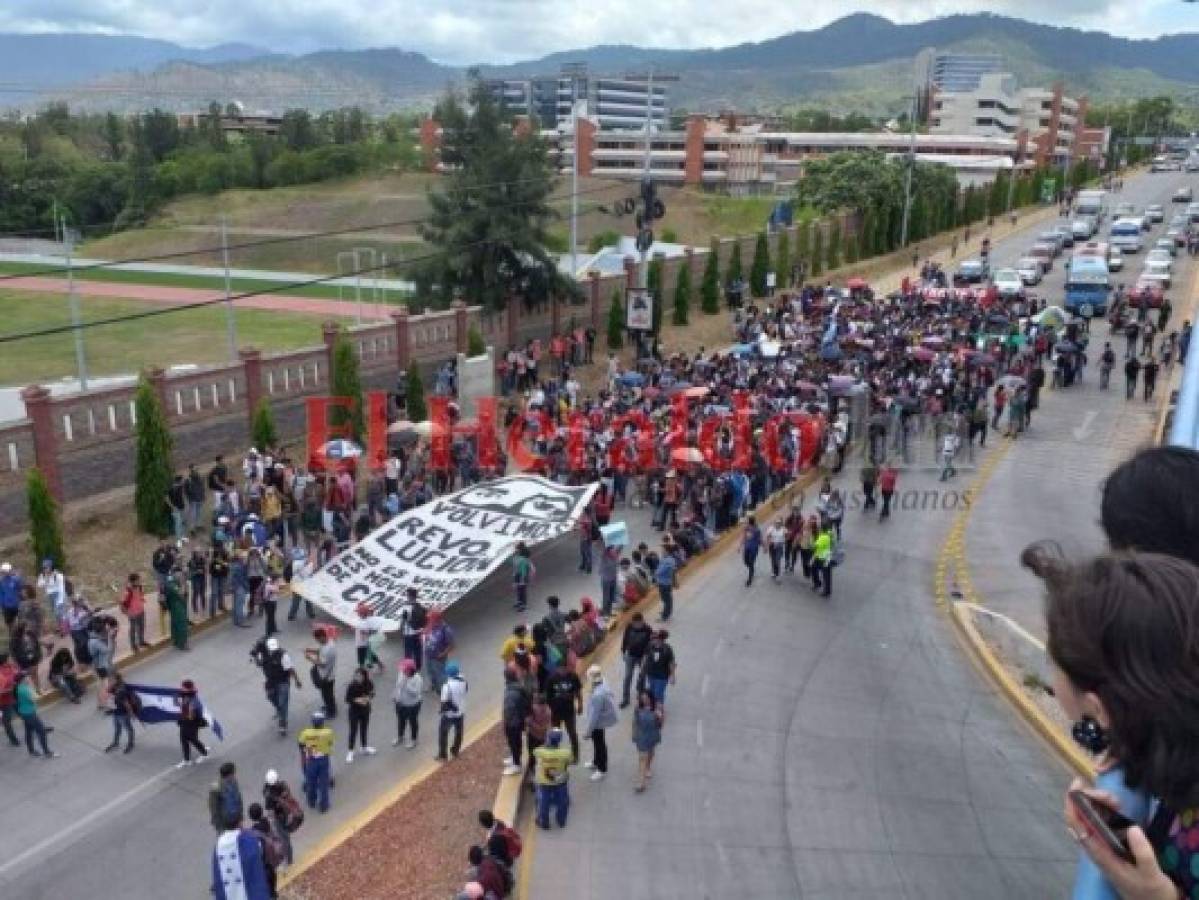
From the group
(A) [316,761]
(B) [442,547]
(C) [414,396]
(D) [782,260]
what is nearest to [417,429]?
(C) [414,396]

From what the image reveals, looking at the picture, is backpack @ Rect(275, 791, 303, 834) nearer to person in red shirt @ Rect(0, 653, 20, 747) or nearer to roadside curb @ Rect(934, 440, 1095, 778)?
person in red shirt @ Rect(0, 653, 20, 747)

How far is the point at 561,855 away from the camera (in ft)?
34.9

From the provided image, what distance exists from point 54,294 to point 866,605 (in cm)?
6450

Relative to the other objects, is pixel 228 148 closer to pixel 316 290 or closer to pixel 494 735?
pixel 316 290

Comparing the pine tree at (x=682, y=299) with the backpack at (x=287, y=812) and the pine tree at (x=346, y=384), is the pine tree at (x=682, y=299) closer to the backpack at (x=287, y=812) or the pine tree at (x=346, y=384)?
the pine tree at (x=346, y=384)

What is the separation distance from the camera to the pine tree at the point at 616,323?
40.0m

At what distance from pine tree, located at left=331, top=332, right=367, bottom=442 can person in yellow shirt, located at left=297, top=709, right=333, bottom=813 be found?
15895 millimetres

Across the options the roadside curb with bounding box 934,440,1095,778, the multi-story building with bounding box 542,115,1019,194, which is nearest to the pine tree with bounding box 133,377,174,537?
the roadside curb with bounding box 934,440,1095,778

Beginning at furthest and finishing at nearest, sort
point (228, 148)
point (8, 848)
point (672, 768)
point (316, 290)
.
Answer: point (228, 148) < point (316, 290) < point (672, 768) < point (8, 848)

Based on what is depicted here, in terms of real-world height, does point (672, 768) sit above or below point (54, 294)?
above

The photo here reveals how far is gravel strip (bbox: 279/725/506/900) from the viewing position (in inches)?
406

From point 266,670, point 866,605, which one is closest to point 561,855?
point 266,670

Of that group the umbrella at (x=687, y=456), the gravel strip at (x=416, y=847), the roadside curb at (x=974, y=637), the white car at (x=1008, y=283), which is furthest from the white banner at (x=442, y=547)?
the white car at (x=1008, y=283)

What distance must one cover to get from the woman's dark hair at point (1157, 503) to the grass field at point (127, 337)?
43281 millimetres
